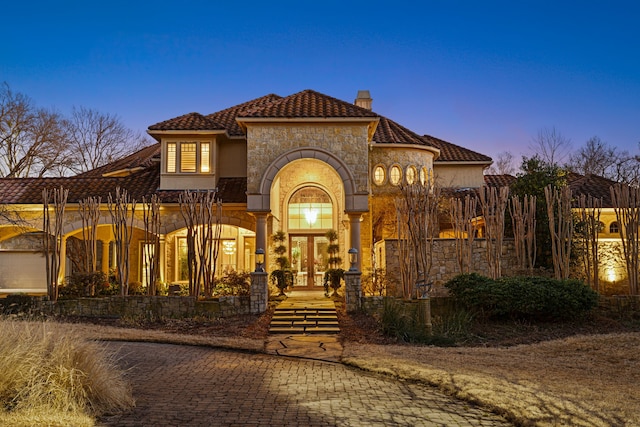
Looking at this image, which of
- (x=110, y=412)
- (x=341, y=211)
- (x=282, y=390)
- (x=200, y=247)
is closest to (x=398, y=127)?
(x=341, y=211)

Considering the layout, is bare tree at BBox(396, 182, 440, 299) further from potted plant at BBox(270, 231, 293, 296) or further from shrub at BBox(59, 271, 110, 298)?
shrub at BBox(59, 271, 110, 298)

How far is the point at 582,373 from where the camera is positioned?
29.0 feet

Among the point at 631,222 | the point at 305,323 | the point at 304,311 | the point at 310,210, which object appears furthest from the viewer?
the point at 310,210

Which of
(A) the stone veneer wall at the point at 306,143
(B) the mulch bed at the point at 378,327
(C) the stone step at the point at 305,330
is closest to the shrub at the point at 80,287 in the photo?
(B) the mulch bed at the point at 378,327

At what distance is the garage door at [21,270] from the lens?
28.4 metres

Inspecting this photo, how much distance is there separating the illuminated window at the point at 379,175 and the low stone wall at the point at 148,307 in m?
8.13

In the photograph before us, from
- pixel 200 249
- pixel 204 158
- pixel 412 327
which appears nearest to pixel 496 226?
pixel 412 327

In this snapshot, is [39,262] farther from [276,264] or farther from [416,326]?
[416,326]

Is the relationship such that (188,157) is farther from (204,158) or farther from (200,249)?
(200,249)

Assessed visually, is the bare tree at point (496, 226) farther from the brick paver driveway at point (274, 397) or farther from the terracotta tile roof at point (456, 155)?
the brick paver driveway at point (274, 397)

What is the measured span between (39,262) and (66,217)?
10165 mm

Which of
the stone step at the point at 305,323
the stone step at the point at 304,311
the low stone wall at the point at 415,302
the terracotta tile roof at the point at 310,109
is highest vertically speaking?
the terracotta tile roof at the point at 310,109

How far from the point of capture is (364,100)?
26.2 metres

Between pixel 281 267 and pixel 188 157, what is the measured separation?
16.9 feet
